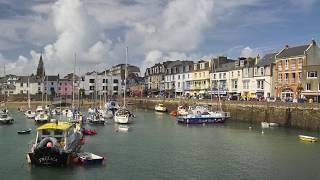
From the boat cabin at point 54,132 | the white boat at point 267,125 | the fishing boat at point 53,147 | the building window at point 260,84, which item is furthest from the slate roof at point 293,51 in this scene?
the boat cabin at point 54,132

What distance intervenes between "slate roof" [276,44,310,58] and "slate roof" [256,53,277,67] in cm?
Result: 398

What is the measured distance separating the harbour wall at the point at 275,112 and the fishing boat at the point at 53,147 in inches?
1471

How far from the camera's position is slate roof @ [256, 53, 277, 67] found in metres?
92.4

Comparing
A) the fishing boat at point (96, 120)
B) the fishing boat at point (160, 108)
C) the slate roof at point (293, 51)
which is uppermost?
the slate roof at point (293, 51)

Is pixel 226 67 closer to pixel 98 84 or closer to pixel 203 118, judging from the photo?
pixel 203 118

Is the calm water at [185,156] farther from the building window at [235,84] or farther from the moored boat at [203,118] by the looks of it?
the building window at [235,84]

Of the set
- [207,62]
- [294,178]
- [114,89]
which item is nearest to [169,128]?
[294,178]

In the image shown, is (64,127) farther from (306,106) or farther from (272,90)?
(272,90)

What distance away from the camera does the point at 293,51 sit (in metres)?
84.8

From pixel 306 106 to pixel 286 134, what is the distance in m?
7.94

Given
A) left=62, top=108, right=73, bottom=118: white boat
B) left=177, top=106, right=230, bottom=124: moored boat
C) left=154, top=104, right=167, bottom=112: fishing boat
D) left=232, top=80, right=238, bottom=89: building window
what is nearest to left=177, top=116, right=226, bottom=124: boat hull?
left=177, top=106, right=230, bottom=124: moored boat

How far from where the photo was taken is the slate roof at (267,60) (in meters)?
92.4

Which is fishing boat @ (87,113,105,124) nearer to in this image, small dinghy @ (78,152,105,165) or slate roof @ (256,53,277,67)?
small dinghy @ (78,152,105,165)

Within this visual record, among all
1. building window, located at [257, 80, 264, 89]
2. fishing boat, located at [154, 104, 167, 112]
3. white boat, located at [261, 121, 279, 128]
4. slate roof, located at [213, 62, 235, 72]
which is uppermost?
slate roof, located at [213, 62, 235, 72]
